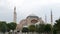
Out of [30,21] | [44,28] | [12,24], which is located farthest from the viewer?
[30,21]

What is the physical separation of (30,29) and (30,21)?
81.7 ft

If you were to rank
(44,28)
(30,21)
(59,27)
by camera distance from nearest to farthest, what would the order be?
(59,27) < (44,28) < (30,21)

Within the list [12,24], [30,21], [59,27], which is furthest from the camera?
[30,21]

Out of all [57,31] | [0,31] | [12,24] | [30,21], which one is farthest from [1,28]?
[30,21]

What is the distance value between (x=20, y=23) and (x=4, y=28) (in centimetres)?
3690

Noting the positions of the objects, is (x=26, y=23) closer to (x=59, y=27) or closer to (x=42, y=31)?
(x=42, y=31)

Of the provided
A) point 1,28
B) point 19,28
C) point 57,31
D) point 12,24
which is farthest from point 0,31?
point 19,28

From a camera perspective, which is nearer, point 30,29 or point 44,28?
point 44,28

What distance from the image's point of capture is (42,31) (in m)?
65.1

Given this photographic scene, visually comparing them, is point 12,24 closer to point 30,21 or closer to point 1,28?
point 1,28

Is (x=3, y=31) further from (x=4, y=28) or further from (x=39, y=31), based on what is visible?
(x=39, y=31)

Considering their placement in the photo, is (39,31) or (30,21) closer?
(39,31)

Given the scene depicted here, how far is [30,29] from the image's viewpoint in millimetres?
77500

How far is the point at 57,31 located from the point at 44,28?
18.5m
